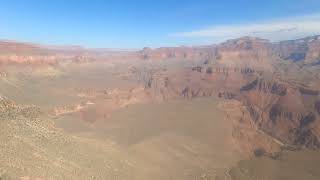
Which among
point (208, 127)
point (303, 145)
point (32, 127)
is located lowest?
point (303, 145)

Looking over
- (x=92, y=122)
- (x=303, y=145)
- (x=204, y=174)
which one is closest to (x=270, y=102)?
(x=303, y=145)

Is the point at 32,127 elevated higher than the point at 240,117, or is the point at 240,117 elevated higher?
the point at 32,127

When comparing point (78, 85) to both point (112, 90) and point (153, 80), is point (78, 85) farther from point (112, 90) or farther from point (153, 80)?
point (153, 80)

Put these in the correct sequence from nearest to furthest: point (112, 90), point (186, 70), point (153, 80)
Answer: point (112, 90) → point (153, 80) → point (186, 70)

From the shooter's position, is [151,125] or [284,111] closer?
[151,125]

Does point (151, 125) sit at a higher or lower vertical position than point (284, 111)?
higher

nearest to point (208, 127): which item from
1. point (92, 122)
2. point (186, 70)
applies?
point (92, 122)

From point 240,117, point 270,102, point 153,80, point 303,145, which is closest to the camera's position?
point 303,145

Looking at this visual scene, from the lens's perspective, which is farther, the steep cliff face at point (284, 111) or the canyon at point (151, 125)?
the steep cliff face at point (284, 111)

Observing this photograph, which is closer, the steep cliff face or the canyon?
the canyon

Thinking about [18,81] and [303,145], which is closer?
[303,145]
